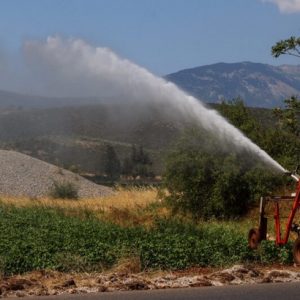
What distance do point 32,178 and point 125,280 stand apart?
53698 mm

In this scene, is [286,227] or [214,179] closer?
[286,227]

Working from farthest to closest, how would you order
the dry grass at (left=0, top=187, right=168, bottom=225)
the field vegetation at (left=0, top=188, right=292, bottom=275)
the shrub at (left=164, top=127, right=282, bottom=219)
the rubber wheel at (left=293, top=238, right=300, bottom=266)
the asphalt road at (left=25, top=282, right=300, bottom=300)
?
the shrub at (left=164, top=127, right=282, bottom=219)
the dry grass at (left=0, top=187, right=168, bottom=225)
the rubber wheel at (left=293, top=238, right=300, bottom=266)
the field vegetation at (left=0, top=188, right=292, bottom=275)
the asphalt road at (left=25, top=282, right=300, bottom=300)

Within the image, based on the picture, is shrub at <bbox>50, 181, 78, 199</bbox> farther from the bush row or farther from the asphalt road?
the asphalt road

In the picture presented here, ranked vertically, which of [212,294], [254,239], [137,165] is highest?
[254,239]

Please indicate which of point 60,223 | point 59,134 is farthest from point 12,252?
point 59,134

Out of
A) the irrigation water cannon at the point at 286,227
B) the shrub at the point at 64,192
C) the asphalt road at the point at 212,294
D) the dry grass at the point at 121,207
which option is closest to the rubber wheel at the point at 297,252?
the irrigation water cannon at the point at 286,227

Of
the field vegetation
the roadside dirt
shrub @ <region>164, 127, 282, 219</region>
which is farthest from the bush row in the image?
shrub @ <region>164, 127, 282, 219</region>

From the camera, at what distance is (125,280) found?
38.9 ft

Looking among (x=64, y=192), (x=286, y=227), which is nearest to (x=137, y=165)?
(x=64, y=192)

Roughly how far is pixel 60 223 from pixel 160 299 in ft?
28.8

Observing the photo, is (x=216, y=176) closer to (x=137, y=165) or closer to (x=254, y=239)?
(x=254, y=239)

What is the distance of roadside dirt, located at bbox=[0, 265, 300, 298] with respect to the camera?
1128 centimetres

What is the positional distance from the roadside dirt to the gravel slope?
4478 cm

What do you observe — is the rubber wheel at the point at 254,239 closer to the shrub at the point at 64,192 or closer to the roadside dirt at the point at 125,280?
the roadside dirt at the point at 125,280
